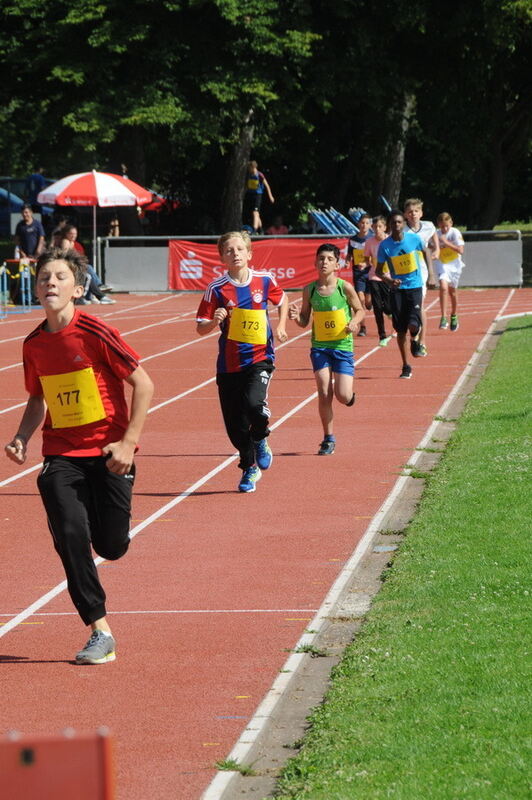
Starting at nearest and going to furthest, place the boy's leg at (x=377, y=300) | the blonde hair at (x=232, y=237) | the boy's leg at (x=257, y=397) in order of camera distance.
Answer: the blonde hair at (x=232, y=237) → the boy's leg at (x=257, y=397) → the boy's leg at (x=377, y=300)

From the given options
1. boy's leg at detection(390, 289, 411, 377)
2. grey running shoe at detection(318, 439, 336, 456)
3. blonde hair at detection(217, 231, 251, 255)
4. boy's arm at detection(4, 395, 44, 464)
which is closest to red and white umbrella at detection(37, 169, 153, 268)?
boy's leg at detection(390, 289, 411, 377)

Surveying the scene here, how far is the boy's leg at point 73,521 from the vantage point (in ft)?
20.0

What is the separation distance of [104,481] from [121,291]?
28.4 meters

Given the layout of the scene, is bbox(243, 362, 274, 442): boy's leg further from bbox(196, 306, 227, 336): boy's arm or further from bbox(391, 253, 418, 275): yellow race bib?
bbox(391, 253, 418, 275): yellow race bib

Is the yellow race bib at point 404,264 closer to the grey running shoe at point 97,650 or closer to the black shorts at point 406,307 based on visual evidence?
the black shorts at point 406,307

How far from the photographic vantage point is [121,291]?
34250mm

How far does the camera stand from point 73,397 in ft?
19.9

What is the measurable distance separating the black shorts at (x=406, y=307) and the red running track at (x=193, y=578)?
3.62 feet

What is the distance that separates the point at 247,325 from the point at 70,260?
15.1 ft

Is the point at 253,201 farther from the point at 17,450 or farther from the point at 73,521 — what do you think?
the point at 73,521

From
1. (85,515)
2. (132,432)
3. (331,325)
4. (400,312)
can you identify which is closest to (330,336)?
(331,325)

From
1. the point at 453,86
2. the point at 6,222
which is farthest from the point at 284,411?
the point at 6,222

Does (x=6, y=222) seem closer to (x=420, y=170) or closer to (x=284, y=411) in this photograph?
(x=420, y=170)

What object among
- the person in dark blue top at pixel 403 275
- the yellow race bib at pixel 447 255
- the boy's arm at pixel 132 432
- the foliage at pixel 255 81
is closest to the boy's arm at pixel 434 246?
the yellow race bib at pixel 447 255
